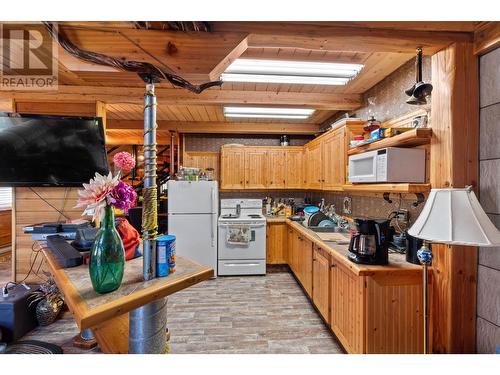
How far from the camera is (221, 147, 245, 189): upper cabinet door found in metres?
4.57

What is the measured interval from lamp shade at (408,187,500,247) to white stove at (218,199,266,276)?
2803 mm

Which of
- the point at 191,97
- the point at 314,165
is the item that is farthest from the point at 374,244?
the point at 191,97

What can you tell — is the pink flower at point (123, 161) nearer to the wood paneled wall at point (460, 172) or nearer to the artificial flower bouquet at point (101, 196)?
the artificial flower bouquet at point (101, 196)

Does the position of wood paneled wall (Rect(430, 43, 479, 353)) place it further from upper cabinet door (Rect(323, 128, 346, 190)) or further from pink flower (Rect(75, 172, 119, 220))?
pink flower (Rect(75, 172, 119, 220))

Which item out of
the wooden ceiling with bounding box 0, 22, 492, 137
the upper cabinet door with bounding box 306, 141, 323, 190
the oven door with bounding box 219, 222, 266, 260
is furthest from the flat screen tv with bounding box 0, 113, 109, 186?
the upper cabinet door with bounding box 306, 141, 323, 190

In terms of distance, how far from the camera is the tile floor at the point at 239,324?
2.21 meters

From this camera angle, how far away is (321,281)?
2592 millimetres

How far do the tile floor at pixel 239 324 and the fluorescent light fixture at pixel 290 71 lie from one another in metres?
2.53

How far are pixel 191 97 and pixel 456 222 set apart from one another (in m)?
Answer: 2.95

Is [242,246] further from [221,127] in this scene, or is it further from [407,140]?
[407,140]

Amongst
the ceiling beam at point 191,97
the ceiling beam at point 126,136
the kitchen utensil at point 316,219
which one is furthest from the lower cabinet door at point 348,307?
the ceiling beam at point 126,136

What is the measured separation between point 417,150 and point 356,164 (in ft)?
2.03

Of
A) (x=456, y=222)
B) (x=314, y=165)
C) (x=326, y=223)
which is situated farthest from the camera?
(x=314, y=165)
